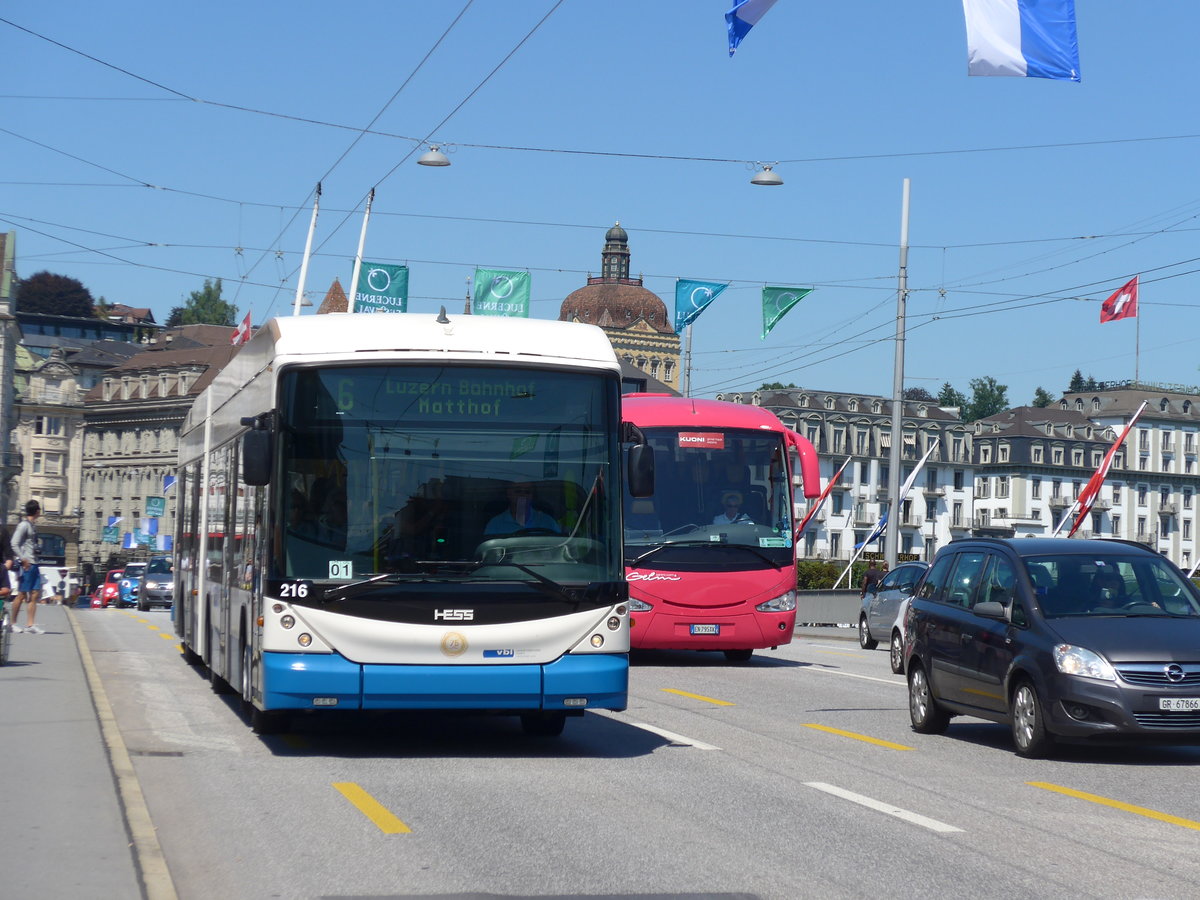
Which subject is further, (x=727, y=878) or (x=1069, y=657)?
(x=1069, y=657)

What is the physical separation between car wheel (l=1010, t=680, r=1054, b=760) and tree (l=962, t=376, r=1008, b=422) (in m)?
161

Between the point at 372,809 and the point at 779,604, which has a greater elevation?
the point at 779,604

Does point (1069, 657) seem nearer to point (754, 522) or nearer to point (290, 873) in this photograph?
point (290, 873)

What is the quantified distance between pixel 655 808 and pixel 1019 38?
7117 millimetres

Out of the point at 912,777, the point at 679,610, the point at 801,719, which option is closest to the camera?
the point at 912,777

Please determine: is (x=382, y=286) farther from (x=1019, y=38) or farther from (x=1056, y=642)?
(x=1056, y=642)

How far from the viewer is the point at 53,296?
5999 inches

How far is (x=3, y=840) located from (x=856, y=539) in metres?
135

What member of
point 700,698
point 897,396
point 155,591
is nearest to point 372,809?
point 700,698

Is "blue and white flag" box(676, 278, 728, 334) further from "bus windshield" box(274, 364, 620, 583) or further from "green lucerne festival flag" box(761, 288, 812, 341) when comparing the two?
"bus windshield" box(274, 364, 620, 583)

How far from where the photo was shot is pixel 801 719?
52.2ft

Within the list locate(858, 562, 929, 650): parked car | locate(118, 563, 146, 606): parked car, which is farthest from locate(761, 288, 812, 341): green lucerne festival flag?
locate(118, 563, 146, 606): parked car

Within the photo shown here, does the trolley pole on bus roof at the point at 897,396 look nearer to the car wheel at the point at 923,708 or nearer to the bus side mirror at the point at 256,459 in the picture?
the car wheel at the point at 923,708

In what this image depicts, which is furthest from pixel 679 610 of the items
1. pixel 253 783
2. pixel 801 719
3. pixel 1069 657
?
pixel 253 783
